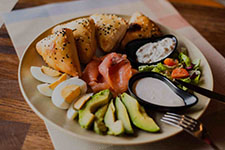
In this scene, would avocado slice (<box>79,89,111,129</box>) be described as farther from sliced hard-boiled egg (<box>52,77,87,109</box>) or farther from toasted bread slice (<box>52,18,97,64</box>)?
toasted bread slice (<box>52,18,97,64</box>)

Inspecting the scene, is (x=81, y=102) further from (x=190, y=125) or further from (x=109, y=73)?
(x=190, y=125)

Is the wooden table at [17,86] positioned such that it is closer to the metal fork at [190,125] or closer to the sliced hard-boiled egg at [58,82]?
the sliced hard-boiled egg at [58,82]

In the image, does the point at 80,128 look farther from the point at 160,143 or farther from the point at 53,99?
the point at 160,143

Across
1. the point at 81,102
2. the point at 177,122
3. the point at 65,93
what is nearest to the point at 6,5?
the point at 65,93

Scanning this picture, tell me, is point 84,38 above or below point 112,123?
above

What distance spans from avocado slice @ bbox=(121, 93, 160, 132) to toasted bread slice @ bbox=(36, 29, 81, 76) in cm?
71

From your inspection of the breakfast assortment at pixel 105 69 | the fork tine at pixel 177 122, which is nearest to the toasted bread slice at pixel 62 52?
the breakfast assortment at pixel 105 69

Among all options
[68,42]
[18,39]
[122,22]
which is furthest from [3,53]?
[122,22]

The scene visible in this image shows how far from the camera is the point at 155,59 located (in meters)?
2.64

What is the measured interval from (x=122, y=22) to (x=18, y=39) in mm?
1339

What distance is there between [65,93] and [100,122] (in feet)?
1.32

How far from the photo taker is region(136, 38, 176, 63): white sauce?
2656 mm

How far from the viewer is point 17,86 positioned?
8.01ft

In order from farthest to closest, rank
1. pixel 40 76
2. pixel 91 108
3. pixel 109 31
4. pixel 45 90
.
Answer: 1. pixel 109 31
2. pixel 40 76
3. pixel 45 90
4. pixel 91 108
